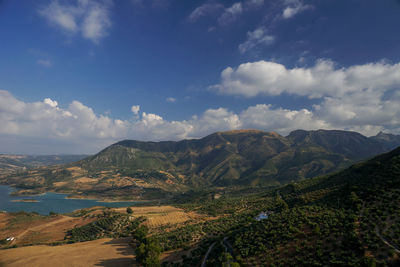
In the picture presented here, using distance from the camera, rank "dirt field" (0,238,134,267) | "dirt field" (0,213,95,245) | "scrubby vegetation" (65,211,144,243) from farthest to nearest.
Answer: "dirt field" (0,213,95,245), "scrubby vegetation" (65,211,144,243), "dirt field" (0,238,134,267)

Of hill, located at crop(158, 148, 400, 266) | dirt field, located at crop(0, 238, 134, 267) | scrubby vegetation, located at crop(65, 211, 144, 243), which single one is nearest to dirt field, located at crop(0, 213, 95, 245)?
scrubby vegetation, located at crop(65, 211, 144, 243)

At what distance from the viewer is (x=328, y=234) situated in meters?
45.8

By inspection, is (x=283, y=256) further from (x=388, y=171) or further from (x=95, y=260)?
(x=95, y=260)

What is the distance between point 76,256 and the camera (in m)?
73.5

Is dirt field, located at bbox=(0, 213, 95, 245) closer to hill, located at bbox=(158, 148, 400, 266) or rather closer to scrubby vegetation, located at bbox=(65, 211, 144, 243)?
scrubby vegetation, located at bbox=(65, 211, 144, 243)

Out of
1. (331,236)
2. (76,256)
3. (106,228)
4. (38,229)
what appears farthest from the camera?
(38,229)

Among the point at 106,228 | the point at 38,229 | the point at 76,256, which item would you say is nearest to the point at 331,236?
the point at 76,256

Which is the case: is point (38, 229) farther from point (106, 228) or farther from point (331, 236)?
point (331, 236)

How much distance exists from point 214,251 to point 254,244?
43.9 ft

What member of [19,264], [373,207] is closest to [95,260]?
[19,264]

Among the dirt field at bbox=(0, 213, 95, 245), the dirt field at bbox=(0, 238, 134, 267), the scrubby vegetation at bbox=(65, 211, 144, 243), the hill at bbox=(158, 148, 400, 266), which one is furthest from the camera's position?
the dirt field at bbox=(0, 213, 95, 245)

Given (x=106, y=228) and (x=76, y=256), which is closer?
(x=76, y=256)

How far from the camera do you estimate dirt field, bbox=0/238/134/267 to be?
222 feet

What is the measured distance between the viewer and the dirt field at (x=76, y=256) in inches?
2665
